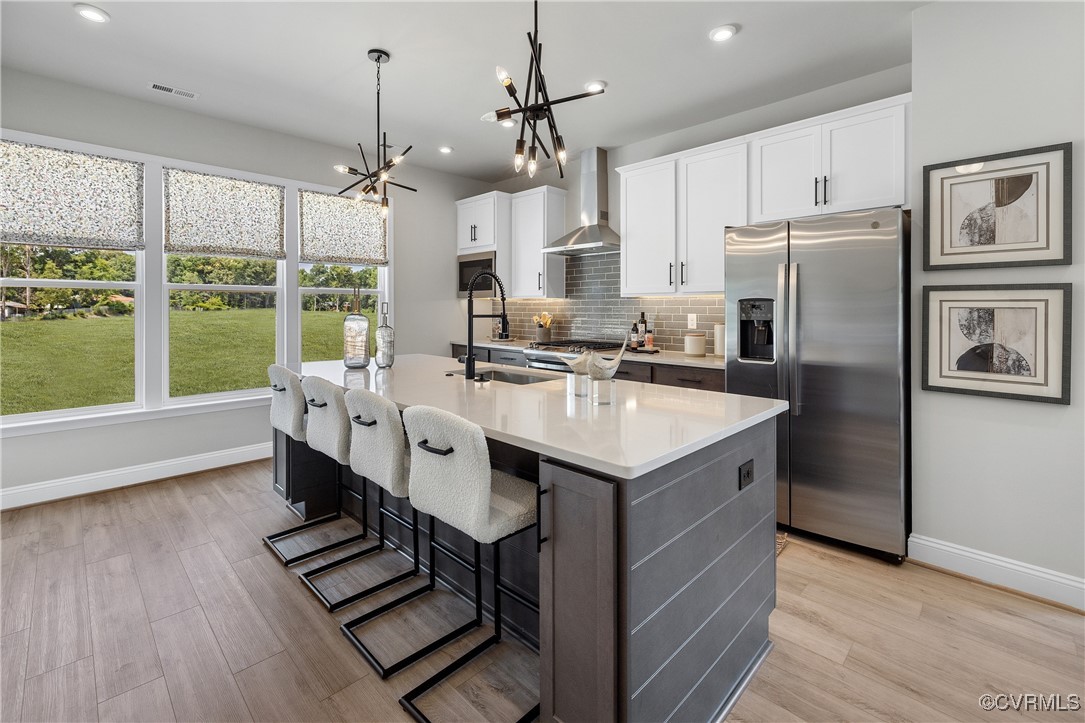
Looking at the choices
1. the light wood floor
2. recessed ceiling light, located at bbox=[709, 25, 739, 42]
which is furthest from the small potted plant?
the light wood floor

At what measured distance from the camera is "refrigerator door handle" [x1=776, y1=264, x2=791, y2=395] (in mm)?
2953

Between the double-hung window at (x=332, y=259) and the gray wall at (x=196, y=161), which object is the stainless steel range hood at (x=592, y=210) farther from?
the double-hung window at (x=332, y=259)

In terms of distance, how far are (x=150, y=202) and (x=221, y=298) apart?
0.83 m

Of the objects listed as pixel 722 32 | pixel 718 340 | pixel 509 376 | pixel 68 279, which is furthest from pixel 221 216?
pixel 718 340

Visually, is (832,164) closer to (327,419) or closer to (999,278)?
(999,278)

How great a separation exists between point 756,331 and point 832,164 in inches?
44.9

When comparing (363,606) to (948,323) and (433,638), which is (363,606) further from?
(948,323)

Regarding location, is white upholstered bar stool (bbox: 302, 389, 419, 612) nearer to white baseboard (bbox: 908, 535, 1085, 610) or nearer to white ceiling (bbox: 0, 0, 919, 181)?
white ceiling (bbox: 0, 0, 919, 181)

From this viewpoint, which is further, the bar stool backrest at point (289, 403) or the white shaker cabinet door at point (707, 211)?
the white shaker cabinet door at point (707, 211)

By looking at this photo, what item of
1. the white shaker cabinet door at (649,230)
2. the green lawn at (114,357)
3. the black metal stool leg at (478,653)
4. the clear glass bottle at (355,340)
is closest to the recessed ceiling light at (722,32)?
the white shaker cabinet door at (649,230)

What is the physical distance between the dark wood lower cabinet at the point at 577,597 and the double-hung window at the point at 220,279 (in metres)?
3.92

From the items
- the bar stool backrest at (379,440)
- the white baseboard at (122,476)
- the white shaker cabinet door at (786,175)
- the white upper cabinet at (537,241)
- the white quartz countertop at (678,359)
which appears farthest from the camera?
the white upper cabinet at (537,241)

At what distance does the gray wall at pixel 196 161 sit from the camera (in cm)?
345

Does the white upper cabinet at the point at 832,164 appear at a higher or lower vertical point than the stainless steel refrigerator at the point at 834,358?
higher
